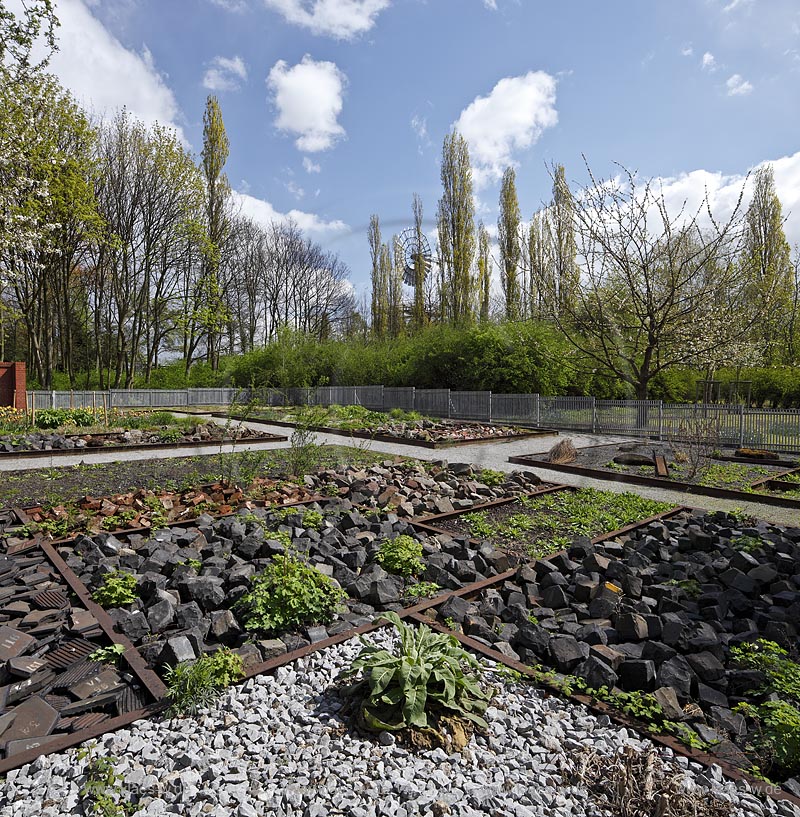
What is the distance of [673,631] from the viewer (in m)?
3.05

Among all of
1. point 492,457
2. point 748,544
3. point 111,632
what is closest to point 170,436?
point 492,457

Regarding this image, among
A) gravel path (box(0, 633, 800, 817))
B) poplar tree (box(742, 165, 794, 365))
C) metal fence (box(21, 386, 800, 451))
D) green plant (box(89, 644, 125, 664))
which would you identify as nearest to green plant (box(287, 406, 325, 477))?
metal fence (box(21, 386, 800, 451))

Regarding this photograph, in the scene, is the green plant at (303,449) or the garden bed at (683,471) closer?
the garden bed at (683,471)

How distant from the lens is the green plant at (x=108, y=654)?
274 centimetres

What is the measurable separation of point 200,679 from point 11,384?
2098cm

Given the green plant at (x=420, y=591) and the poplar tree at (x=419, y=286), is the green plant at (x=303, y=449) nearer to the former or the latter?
the green plant at (x=420, y=591)

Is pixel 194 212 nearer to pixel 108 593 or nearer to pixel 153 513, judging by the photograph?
pixel 153 513

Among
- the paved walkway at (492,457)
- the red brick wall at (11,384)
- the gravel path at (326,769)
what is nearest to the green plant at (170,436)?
the paved walkway at (492,457)

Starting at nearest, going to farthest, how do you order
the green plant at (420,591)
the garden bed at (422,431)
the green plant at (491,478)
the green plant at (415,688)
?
the green plant at (415,688) → the green plant at (420,591) → the green plant at (491,478) → the garden bed at (422,431)

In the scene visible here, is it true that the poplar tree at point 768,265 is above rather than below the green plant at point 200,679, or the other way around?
above

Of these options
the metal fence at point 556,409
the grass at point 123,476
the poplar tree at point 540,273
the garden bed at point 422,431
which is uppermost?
the poplar tree at point 540,273

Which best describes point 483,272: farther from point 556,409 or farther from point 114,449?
point 114,449

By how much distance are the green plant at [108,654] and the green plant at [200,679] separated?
0.33 meters

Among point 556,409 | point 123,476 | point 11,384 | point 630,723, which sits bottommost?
point 630,723
